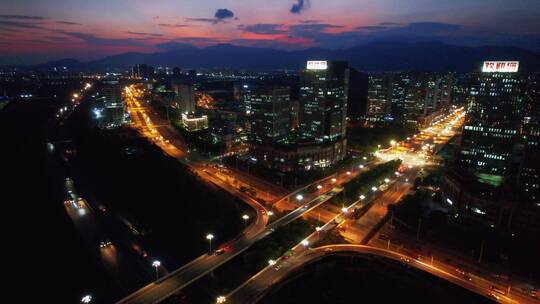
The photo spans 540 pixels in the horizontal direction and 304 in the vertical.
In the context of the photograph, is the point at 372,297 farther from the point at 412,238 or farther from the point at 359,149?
the point at 359,149

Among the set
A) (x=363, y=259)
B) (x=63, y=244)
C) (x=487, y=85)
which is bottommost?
(x=63, y=244)

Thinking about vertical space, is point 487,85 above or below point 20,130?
above

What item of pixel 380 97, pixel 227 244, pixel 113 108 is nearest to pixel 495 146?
pixel 227 244

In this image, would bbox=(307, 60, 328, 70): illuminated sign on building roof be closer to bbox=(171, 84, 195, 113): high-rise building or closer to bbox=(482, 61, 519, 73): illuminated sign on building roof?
bbox=(482, 61, 519, 73): illuminated sign on building roof

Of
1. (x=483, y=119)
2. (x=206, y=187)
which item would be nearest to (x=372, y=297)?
(x=206, y=187)

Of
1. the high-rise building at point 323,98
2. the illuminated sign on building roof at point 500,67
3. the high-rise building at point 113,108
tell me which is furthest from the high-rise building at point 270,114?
the high-rise building at point 113,108

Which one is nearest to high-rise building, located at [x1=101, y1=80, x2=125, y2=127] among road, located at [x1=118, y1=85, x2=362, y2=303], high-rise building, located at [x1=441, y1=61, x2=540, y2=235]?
road, located at [x1=118, y1=85, x2=362, y2=303]

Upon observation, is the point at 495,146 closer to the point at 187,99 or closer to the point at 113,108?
the point at 187,99
